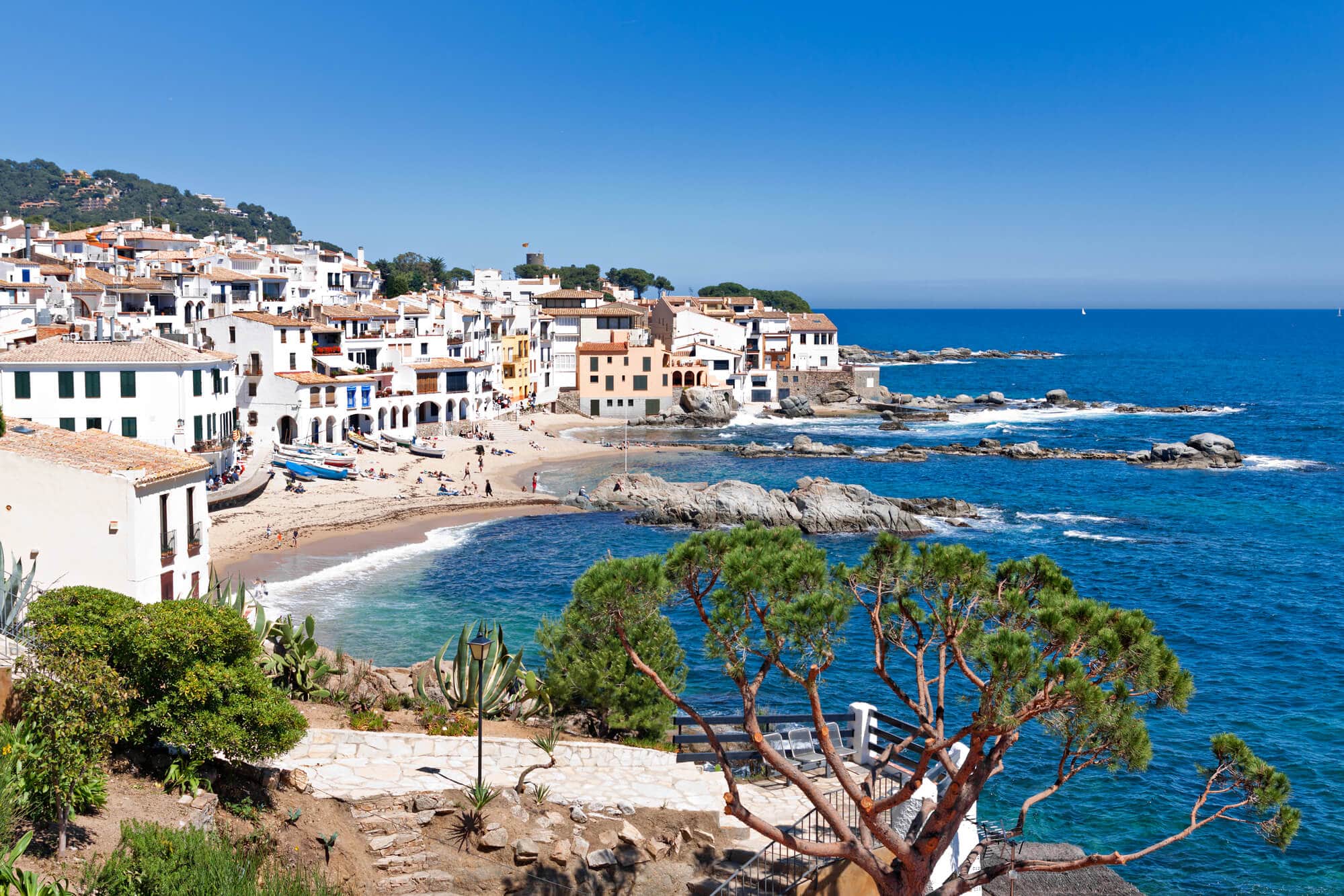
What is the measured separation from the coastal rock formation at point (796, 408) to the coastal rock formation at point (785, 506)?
42.2 metres

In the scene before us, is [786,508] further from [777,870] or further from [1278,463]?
[1278,463]

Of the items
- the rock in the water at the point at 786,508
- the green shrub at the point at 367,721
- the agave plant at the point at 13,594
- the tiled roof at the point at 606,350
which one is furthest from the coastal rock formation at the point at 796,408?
the agave plant at the point at 13,594

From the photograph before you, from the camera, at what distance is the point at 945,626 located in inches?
474

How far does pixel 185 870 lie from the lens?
36.6 ft

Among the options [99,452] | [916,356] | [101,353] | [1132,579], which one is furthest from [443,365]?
[916,356]

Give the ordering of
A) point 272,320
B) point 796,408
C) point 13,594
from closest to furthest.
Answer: point 13,594
point 272,320
point 796,408

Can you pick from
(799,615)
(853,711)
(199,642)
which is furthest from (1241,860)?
(199,642)

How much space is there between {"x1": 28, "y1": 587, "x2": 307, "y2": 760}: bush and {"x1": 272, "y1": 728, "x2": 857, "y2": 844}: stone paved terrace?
164 centimetres

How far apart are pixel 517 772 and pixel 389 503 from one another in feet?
121

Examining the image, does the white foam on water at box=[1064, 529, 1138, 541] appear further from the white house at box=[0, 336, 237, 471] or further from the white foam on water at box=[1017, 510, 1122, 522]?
the white house at box=[0, 336, 237, 471]

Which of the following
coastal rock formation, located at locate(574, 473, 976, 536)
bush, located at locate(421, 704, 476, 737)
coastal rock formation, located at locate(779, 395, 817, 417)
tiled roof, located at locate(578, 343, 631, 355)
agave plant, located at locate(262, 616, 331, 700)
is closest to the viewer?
bush, located at locate(421, 704, 476, 737)

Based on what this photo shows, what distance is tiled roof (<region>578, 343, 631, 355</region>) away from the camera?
308 ft

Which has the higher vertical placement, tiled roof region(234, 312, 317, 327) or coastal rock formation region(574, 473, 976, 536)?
tiled roof region(234, 312, 317, 327)

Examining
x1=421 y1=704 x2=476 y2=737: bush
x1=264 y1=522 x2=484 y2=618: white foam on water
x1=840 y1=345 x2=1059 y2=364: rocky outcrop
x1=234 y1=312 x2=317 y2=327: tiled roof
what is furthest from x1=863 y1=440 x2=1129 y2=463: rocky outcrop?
x1=840 y1=345 x2=1059 y2=364: rocky outcrop
